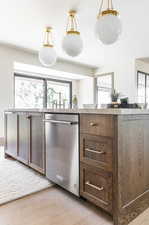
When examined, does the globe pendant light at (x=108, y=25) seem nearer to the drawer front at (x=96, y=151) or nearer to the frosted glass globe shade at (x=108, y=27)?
the frosted glass globe shade at (x=108, y=27)

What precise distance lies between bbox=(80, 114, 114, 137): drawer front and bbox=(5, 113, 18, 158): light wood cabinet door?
1.51 m

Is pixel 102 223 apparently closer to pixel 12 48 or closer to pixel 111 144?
pixel 111 144

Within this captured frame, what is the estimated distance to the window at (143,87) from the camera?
5.64m

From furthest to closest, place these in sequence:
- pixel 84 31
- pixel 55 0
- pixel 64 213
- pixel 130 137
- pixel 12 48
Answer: pixel 12 48 < pixel 84 31 < pixel 55 0 < pixel 64 213 < pixel 130 137

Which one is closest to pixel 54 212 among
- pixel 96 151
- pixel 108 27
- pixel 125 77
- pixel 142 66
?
pixel 96 151

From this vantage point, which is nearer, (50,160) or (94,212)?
(94,212)

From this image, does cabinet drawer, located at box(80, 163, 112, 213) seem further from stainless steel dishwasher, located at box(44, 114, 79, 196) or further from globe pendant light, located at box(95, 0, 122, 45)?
globe pendant light, located at box(95, 0, 122, 45)

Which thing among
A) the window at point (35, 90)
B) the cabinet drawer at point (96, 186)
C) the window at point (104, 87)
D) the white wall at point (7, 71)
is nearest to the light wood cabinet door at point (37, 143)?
the cabinet drawer at point (96, 186)

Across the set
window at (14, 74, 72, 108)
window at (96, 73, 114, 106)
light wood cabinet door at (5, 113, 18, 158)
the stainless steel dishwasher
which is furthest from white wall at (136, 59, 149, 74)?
the stainless steel dishwasher

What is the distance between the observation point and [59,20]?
10.2 feet

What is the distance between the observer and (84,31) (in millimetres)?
3584

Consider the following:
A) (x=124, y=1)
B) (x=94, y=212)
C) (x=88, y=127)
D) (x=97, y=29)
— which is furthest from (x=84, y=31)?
(x=94, y=212)

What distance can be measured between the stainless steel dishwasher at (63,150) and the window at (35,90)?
3024mm

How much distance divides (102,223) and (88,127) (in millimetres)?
758
